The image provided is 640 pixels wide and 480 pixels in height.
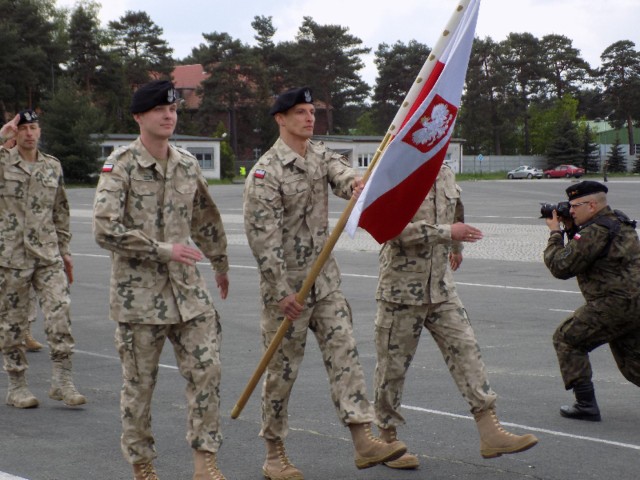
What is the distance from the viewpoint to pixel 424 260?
6332 millimetres

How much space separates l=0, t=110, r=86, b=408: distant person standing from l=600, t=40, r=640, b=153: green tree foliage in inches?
4425

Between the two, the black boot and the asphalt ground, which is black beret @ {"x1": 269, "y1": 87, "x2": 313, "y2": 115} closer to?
the asphalt ground

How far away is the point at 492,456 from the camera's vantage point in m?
5.99

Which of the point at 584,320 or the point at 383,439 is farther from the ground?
the point at 584,320

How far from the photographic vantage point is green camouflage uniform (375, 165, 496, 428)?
6.23 m

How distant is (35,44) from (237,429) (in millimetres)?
90627

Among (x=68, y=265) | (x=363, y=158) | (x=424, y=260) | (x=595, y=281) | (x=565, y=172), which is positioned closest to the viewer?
(x=424, y=260)

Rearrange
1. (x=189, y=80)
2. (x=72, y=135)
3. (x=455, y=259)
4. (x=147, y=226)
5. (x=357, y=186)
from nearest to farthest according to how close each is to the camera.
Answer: (x=147, y=226) < (x=357, y=186) < (x=455, y=259) < (x=72, y=135) < (x=189, y=80)

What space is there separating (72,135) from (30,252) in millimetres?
75022

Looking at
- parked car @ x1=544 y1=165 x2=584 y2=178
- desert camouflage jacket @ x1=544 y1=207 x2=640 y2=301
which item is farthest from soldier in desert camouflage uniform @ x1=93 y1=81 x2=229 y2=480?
parked car @ x1=544 y1=165 x2=584 y2=178

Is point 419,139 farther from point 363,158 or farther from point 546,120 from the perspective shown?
point 546,120

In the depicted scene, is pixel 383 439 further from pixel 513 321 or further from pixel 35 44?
pixel 35 44

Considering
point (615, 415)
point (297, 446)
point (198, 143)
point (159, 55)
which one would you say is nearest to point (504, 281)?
point (615, 415)

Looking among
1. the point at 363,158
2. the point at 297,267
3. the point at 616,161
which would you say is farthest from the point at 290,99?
the point at 616,161
